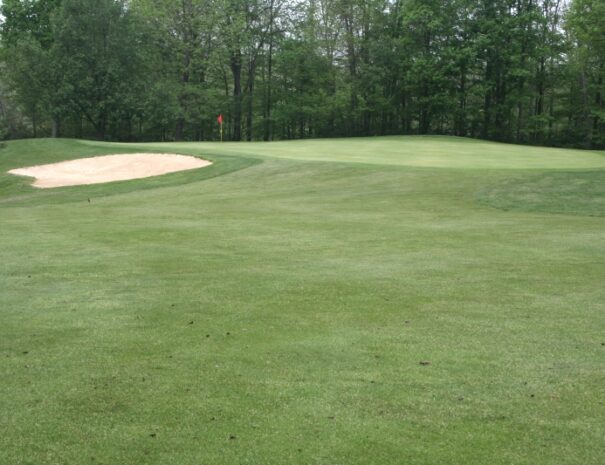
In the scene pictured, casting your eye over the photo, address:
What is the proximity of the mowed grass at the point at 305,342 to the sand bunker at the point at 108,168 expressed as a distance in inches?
472

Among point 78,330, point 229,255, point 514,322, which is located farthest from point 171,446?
point 229,255

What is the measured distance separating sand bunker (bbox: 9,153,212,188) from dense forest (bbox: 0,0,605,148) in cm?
2140

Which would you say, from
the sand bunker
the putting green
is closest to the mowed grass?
the putting green

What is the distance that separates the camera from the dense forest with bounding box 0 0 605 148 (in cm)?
4894

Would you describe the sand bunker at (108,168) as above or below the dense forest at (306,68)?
below

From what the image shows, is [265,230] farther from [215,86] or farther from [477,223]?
[215,86]

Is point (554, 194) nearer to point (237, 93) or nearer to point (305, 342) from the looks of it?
point (305, 342)

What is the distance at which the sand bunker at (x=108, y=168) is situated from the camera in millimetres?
25250

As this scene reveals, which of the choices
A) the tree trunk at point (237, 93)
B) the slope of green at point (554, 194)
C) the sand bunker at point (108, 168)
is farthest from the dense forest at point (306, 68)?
the slope of green at point (554, 194)

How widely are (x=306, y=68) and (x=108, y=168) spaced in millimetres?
37789

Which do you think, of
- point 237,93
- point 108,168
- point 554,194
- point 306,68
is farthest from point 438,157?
point 237,93

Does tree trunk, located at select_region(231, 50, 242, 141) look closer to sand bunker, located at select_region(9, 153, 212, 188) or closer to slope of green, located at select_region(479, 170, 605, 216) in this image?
sand bunker, located at select_region(9, 153, 212, 188)

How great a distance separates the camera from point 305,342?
222 inches

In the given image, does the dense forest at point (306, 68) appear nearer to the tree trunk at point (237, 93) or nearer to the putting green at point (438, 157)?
the tree trunk at point (237, 93)
